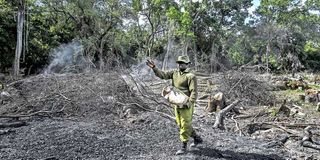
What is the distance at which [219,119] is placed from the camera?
923 centimetres

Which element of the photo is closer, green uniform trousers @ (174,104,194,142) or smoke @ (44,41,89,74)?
green uniform trousers @ (174,104,194,142)

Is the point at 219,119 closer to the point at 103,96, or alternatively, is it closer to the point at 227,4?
the point at 103,96

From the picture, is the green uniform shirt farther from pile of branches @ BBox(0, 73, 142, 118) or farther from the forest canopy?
the forest canopy

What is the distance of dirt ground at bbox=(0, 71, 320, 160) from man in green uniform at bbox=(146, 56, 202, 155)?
1.05 ft

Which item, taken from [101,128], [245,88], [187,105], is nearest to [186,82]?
[187,105]

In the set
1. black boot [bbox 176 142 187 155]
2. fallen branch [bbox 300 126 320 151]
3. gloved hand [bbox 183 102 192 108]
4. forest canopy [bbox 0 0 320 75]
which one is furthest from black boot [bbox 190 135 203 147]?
forest canopy [bbox 0 0 320 75]

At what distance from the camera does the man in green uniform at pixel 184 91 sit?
246 inches

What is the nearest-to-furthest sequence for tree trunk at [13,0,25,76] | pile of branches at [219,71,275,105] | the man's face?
the man's face
pile of branches at [219,71,275,105]
tree trunk at [13,0,25,76]

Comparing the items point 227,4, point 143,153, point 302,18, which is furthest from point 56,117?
point 302,18

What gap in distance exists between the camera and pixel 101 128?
27.1 ft

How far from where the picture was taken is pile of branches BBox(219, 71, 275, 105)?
14133 mm

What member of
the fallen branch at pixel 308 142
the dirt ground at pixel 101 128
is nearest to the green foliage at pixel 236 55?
the dirt ground at pixel 101 128

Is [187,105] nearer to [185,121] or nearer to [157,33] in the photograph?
[185,121]

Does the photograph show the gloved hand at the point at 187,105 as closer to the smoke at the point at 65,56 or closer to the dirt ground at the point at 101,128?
the dirt ground at the point at 101,128
